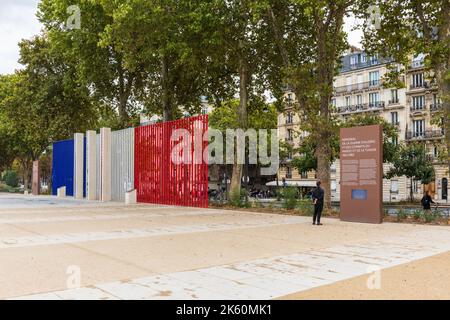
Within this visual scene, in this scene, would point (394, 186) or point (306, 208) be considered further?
point (394, 186)

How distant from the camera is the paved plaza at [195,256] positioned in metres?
6.50

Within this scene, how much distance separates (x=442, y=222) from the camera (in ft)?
56.1

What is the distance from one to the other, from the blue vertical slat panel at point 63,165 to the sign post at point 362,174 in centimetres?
2378

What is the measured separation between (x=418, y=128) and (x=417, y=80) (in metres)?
5.56

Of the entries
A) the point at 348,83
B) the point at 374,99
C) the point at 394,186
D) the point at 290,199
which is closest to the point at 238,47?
the point at 290,199

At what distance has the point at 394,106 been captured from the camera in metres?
56.8

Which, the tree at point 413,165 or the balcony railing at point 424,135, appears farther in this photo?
the balcony railing at point 424,135

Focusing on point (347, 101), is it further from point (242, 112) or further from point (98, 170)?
point (98, 170)

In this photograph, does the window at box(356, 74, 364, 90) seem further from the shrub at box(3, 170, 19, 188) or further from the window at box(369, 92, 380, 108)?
the shrub at box(3, 170, 19, 188)

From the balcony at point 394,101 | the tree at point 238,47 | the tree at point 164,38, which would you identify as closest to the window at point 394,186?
the balcony at point 394,101

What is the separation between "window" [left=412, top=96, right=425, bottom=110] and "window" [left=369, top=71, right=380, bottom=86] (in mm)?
5831

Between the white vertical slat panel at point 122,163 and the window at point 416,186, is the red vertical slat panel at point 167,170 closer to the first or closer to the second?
the white vertical slat panel at point 122,163

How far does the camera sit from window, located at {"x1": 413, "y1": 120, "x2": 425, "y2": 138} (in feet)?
177
